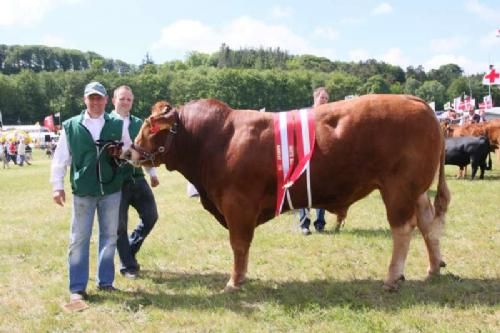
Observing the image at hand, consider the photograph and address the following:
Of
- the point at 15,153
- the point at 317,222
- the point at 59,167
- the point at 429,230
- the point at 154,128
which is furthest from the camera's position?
the point at 15,153

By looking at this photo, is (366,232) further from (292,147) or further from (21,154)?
(21,154)

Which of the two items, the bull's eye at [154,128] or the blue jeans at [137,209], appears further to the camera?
the blue jeans at [137,209]

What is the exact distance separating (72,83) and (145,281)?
120 m

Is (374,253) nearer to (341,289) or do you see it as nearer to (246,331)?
(341,289)

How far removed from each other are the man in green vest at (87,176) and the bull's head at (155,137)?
0.83 ft

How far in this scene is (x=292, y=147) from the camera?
18.2 ft

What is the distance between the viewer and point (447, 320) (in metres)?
4.78

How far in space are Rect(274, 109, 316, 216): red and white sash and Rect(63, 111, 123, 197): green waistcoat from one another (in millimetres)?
1847

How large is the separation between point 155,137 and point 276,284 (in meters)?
2.21

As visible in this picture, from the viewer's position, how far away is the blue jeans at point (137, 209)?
6.55 meters

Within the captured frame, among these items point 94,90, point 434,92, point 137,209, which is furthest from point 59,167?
point 434,92

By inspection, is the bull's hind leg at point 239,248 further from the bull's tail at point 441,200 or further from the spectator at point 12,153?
the spectator at point 12,153

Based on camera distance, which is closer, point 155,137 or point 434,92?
point 155,137

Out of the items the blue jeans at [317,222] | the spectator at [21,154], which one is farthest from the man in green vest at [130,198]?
the spectator at [21,154]
